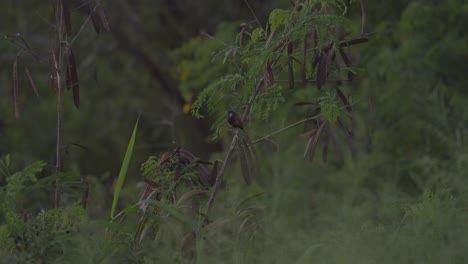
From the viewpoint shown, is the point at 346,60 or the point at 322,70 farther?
the point at 346,60

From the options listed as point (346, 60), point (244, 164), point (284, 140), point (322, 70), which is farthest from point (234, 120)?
point (284, 140)

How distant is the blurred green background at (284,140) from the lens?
11.5 feet

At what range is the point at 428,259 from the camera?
3322 mm

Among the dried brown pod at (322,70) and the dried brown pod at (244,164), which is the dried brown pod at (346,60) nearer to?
the dried brown pod at (322,70)

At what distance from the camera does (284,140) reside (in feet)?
24.7

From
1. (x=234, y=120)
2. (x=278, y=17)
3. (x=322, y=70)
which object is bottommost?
(x=234, y=120)

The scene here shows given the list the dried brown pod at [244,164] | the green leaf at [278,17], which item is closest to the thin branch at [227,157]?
the dried brown pod at [244,164]

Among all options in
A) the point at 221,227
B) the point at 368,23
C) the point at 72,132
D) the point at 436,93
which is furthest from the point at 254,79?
the point at 72,132

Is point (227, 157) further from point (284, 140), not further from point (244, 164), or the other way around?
point (284, 140)

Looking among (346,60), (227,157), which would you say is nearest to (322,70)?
(346,60)

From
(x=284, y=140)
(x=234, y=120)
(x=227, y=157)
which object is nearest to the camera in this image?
(x=234, y=120)

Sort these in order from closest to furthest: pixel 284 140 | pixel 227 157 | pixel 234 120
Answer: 1. pixel 234 120
2. pixel 227 157
3. pixel 284 140

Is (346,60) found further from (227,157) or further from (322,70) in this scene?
(227,157)

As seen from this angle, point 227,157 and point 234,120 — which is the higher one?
point 234,120
